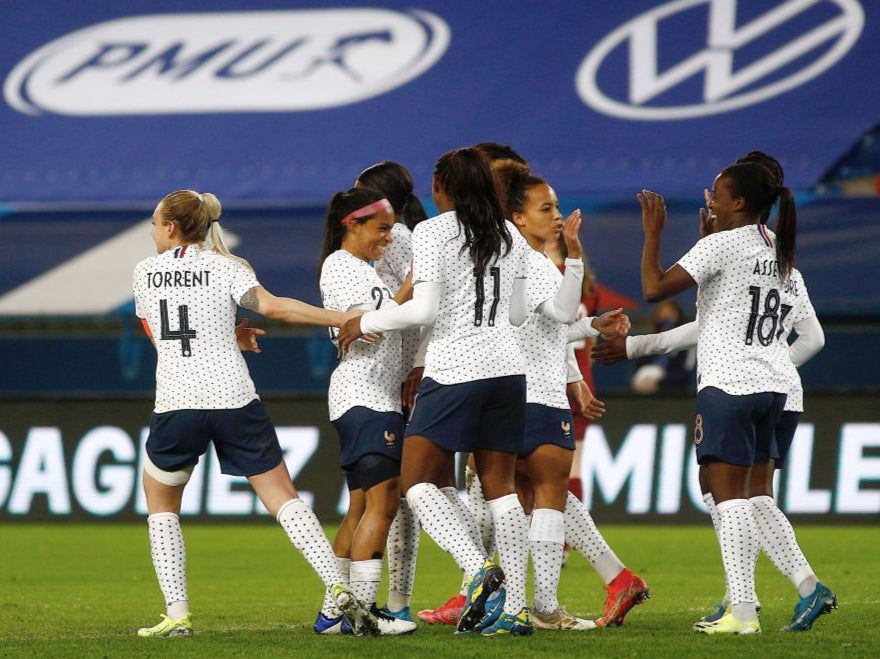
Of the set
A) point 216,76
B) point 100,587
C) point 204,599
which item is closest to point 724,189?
point 204,599

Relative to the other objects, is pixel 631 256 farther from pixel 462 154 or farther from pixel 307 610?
pixel 462 154

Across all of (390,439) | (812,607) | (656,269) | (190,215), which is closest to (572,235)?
(656,269)

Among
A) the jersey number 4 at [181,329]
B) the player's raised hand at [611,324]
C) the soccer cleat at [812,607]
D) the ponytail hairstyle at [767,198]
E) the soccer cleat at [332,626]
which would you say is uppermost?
the ponytail hairstyle at [767,198]

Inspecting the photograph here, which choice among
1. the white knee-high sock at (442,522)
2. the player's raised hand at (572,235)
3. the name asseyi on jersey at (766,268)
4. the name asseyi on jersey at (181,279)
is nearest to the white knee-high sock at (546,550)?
the white knee-high sock at (442,522)

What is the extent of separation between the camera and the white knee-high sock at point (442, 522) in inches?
226

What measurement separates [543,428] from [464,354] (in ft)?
1.99

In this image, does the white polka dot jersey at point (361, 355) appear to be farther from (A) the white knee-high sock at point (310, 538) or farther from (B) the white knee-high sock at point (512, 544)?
(B) the white knee-high sock at point (512, 544)

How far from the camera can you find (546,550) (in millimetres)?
6168

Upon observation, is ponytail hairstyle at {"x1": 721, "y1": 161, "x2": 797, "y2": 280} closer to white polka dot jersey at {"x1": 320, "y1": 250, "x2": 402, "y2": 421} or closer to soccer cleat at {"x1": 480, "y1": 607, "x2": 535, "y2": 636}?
white polka dot jersey at {"x1": 320, "y1": 250, "x2": 402, "y2": 421}

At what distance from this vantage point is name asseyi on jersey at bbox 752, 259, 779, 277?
19.8ft

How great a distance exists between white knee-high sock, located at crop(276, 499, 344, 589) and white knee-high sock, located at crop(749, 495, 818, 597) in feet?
5.29

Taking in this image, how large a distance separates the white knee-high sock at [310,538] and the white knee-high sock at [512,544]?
608 millimetres

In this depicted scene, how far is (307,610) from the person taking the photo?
23.9ft

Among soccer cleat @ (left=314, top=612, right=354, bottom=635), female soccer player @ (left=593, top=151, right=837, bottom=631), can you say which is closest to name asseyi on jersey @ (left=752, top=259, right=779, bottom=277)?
female soccer player @ (left=593, top=151, right=837, bottom=631)
